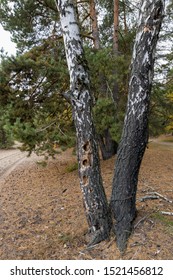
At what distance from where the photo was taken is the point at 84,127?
262 centimetres

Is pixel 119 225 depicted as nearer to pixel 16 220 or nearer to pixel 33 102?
pixel 16 220

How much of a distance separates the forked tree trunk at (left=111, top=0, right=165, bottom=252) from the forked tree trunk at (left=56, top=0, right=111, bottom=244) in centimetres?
20

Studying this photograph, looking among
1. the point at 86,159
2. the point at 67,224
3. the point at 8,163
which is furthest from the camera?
the point at 8,163

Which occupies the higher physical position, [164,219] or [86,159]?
[86,159]

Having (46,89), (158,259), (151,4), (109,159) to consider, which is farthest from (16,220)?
(109,159)

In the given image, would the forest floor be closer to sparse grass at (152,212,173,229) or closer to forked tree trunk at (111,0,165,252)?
sparse grass at (152,212,173,229)

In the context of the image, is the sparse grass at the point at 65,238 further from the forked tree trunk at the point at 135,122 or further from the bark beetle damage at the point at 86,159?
the bark beetle damage at the point at 86,159

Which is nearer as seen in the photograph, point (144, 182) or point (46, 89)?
point (144, 182)

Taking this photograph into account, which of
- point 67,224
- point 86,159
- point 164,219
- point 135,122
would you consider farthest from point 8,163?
point 135,122

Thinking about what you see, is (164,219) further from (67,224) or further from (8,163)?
(8,163)

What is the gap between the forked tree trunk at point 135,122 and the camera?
2383 mm

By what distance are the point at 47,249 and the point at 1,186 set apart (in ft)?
12.7

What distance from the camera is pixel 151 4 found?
2.34 m

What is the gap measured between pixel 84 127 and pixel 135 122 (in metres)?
0.60
